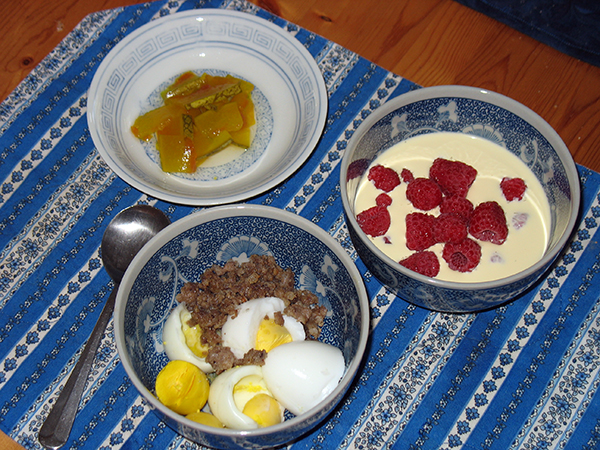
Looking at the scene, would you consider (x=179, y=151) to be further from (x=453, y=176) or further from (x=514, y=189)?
(x=514, y=189)

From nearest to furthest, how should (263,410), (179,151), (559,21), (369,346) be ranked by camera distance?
(263,410) < (369,346) < (179,151) < (559,21)

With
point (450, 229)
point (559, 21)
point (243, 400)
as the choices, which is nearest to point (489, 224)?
point (450, 229)

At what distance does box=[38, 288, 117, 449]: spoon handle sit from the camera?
1085 mm

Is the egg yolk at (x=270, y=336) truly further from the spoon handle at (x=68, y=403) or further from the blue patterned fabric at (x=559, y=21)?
the blue patterned fabric at (x=559, y=21)

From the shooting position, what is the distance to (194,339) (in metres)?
1.10

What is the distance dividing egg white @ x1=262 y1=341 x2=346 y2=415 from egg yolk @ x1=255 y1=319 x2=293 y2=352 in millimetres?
31

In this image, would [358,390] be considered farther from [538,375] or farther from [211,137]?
[211,137]

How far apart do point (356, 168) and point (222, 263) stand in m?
0.36

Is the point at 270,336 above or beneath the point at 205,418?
above

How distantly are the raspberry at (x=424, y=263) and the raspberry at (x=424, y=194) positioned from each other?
12 centimetres

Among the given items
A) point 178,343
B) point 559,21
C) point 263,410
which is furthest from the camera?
point 559,21

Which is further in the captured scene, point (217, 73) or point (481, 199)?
point (217, 73)

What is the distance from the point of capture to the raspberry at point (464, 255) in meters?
1.14

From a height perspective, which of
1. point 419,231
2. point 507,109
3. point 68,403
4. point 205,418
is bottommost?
point 68,403
